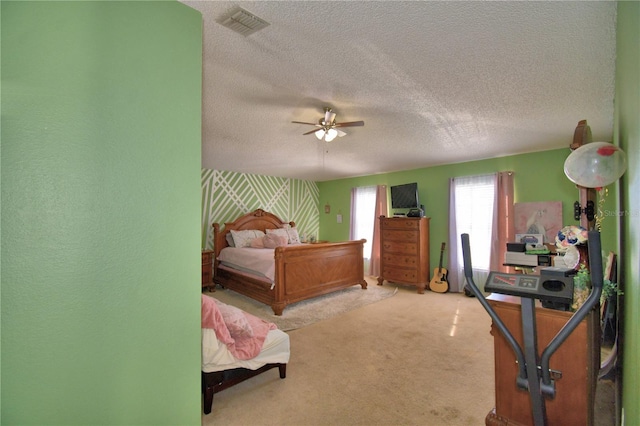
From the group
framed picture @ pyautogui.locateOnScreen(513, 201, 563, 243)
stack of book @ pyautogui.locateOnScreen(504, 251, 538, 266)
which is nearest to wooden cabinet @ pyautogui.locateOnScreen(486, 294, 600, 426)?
stack of book @ pyautogui.locateOnScreen(504, 251, 538, 266)

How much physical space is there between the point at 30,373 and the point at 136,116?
0.96m

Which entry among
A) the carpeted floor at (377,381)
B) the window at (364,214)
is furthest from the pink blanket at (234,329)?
the window at (364,214)

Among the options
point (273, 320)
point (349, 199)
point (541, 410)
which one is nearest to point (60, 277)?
point (541, 410)

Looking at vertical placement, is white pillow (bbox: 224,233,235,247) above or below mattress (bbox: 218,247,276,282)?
above

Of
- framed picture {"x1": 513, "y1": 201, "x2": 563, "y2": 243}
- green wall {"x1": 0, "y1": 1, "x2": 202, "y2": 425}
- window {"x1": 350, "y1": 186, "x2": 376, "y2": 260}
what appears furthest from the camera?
window {"x1": 350, "y1": 186, "x2": 376, "y2": 260}

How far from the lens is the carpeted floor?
6.17ft

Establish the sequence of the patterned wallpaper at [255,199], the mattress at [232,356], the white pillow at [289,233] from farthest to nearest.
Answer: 1. the white pillow at [289,233]
2. the patterned wallpaper at [255,199]
3. the mattress at [232,356]

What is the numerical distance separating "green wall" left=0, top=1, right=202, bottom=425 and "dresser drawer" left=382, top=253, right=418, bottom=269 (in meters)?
4.43

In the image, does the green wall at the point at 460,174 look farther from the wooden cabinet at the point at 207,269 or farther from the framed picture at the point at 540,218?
the wooden cabinet at the point at 207,269

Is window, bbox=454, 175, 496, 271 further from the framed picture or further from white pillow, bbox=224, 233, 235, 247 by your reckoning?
white pillow, bbox=224, 233, 235, 247

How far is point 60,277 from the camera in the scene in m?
0.97

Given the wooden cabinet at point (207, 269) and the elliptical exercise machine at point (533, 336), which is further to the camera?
the wooden cabinet at point (207, 269)

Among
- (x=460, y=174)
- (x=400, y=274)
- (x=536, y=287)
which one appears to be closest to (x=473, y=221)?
(x=460, y=174)

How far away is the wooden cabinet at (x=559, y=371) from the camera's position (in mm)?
1410
